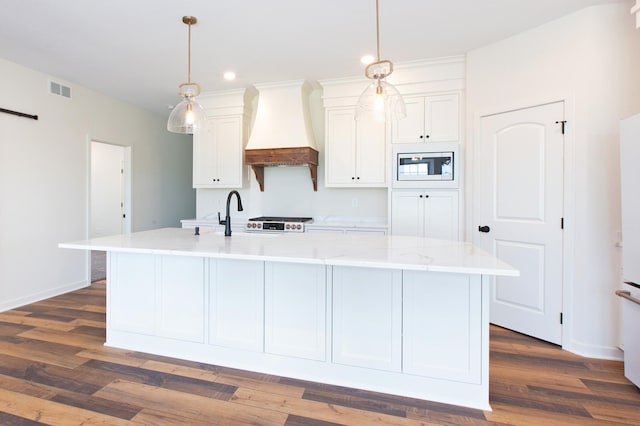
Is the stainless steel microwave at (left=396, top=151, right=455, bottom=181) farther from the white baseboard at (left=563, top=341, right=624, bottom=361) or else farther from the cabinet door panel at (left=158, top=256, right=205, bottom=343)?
the cabinet door panel at (left=158, top=256, right=205, bottom=343)

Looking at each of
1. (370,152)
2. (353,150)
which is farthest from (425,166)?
(353,150)

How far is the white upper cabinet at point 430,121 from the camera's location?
3.51 meters

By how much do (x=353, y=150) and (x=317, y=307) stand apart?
94.3 inches

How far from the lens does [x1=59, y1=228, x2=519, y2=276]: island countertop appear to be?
1.56m

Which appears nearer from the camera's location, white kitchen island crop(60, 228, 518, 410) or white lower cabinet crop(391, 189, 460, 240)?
white kitchen island crop(60, 228, 518, 410)

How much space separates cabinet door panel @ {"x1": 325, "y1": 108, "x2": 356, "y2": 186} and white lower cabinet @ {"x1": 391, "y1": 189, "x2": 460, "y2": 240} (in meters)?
0.77

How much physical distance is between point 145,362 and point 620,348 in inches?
136

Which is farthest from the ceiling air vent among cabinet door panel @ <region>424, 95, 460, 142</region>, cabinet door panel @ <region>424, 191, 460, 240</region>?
cabinet door panel @ <region>424, 191, 460, 240</region>

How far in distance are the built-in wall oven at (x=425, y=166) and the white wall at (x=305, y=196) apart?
80 cm

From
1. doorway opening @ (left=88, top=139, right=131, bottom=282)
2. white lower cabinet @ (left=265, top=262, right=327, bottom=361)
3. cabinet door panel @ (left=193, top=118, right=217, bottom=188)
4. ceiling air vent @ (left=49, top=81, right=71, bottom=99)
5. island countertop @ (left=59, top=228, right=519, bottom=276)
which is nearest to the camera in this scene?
island countertop @ (left=59, top=228, right=519, bottom=276)

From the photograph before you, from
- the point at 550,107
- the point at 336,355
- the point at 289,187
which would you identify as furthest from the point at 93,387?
the point at 550,107

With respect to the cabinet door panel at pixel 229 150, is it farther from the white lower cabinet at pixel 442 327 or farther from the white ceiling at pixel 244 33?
the white lower cabinet at pixel 442 327

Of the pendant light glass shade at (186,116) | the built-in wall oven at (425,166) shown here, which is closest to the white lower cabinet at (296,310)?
the pendant light glass shade at (186,116)

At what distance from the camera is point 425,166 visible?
3.38 meters
